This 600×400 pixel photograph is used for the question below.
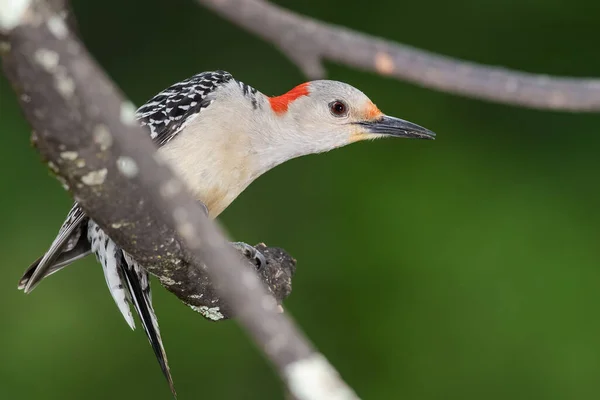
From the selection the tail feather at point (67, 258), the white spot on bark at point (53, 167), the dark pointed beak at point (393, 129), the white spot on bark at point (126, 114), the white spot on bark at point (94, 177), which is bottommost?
the white spot on bark at point (126, 114)

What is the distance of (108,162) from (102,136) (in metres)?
0.07

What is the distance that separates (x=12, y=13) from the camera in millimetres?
993

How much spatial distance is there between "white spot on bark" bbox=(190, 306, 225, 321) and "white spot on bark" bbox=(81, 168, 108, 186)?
1.06 metres

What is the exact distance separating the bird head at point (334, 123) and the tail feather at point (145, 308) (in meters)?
0.72

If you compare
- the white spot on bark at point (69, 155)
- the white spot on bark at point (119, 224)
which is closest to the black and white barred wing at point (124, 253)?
the white spot on bark at point (119, 224)

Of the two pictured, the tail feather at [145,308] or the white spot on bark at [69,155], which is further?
the tail feather at [145,308]

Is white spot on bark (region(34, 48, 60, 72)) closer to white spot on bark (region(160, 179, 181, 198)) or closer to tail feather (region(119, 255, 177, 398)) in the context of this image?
white spot on bark (region(160, 179, 181, 198))

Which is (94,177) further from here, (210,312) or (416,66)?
(210,312)

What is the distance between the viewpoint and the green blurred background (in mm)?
4312

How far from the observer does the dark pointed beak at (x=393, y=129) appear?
298 cm

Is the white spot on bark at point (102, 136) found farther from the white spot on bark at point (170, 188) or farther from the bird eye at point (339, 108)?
the bird eye at point (339, 108)

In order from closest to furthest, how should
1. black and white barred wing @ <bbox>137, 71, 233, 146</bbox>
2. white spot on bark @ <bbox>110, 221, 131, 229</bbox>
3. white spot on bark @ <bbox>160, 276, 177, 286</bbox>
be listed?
white spot on bark @ <bbox>110, 221, 131, 229</bbox>
white spot on bark @ <bbox>160, 276, 177, 286</bbox>
black and white barred wing @ <bbox>137, 71, 233, 146</bbox>

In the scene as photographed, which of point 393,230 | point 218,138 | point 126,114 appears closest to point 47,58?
point 126,114

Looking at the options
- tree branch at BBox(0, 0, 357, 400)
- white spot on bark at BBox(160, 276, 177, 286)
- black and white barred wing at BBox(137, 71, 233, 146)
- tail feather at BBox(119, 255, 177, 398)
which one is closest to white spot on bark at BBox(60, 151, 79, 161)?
tree branch at BBox(0, 0, 357, 400)
